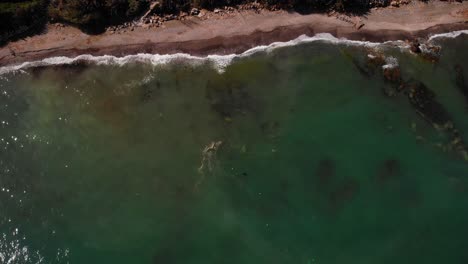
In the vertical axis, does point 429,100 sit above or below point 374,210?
above

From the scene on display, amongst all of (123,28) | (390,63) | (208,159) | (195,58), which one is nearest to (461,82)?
(390,63)

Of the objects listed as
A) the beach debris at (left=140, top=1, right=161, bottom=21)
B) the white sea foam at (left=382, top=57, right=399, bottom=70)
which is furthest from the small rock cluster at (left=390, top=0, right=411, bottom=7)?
the beach debris at (left=140, top=1, right=161, bottom=21)

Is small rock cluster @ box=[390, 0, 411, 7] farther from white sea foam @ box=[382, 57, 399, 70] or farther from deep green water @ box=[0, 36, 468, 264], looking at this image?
white sea foam @ box=[382, 57, 399, 70]

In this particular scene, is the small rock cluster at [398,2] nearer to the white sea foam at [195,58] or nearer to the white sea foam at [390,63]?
the white sea foam at [195,58]

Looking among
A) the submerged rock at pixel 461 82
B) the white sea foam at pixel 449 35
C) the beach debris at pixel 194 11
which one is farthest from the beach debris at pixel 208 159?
the submerged rock at pixel 461 82

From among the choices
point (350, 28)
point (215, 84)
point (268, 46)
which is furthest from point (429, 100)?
point (215, 84)

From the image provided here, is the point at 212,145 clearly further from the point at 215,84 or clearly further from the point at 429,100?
the point at 429,100
